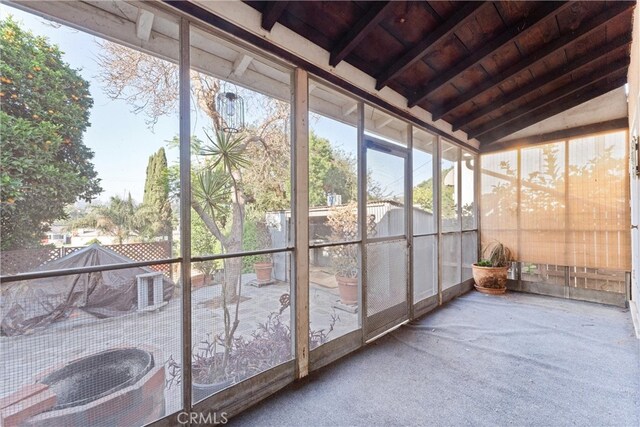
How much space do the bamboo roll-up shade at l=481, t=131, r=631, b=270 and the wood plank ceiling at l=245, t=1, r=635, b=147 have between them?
90 cm

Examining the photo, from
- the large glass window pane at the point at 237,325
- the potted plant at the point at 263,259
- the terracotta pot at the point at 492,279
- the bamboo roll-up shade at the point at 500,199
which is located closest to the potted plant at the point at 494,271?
the terracotta pot at the point at 492,279

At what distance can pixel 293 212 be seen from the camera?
7.75ft

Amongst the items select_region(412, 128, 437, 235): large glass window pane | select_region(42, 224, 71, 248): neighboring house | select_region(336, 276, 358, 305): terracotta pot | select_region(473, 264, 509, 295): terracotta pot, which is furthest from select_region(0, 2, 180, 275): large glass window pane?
select_region(473, 264, 509, 295): terracotta pot

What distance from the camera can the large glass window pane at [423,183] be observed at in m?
3.76

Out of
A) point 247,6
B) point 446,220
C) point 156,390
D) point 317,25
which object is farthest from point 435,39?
point 156,390

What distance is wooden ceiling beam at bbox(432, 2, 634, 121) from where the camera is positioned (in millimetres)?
2617

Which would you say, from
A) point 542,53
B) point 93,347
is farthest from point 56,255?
point 542,53

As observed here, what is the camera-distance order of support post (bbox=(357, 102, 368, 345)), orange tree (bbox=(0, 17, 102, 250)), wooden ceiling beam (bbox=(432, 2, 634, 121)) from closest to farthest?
orange tree (bbox=(0, 17, 102, 250)), wooden ceiling beam (bbox=(432, 2, 634, 121)), support post (bbox=(357, 102, 368, 345))

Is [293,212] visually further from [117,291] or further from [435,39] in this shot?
[435,39]

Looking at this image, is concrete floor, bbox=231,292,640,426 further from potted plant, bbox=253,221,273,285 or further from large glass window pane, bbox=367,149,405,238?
large glass window pane, bbox=367,149,405,238

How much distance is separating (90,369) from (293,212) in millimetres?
1514

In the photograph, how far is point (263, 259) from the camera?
2.17 meters

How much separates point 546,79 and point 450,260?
2666 millimetres

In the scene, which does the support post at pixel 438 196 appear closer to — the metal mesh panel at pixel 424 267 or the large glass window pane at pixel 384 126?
the metal mesh panel at pixel 424 267
